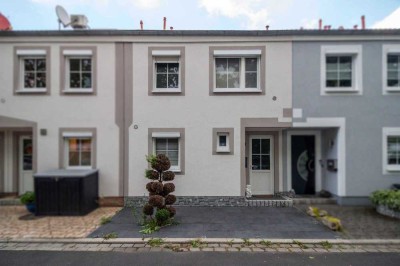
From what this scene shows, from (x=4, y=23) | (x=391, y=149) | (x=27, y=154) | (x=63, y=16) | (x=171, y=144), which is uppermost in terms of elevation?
(x=4, y=23)

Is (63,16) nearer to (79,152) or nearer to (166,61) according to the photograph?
(166,61)

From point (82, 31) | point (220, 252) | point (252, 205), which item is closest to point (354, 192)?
point (252, 205)

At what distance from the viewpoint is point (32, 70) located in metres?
9.05

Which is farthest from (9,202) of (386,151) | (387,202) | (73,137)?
(386,151)

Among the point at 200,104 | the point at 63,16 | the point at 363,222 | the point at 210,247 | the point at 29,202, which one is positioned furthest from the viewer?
the point at 63,16

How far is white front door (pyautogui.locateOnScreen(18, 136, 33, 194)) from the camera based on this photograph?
9.58 meters

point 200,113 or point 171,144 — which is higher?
point 200,113

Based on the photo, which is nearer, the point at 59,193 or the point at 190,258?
the point at 190,258

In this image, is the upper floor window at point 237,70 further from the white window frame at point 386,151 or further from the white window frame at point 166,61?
the white window frame at point 386,151

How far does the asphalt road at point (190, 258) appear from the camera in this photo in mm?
4828

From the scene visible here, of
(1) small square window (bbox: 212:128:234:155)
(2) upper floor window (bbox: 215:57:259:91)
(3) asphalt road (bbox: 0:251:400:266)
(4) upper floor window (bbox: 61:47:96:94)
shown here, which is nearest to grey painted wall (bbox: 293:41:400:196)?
(2) upper floor window (bbox: 215:57:259:91)

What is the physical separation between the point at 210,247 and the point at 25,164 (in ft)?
27.9

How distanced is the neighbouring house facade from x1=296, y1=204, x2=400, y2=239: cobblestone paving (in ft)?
2.51

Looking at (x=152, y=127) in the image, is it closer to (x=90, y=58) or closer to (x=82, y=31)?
(x=90, y=58)
